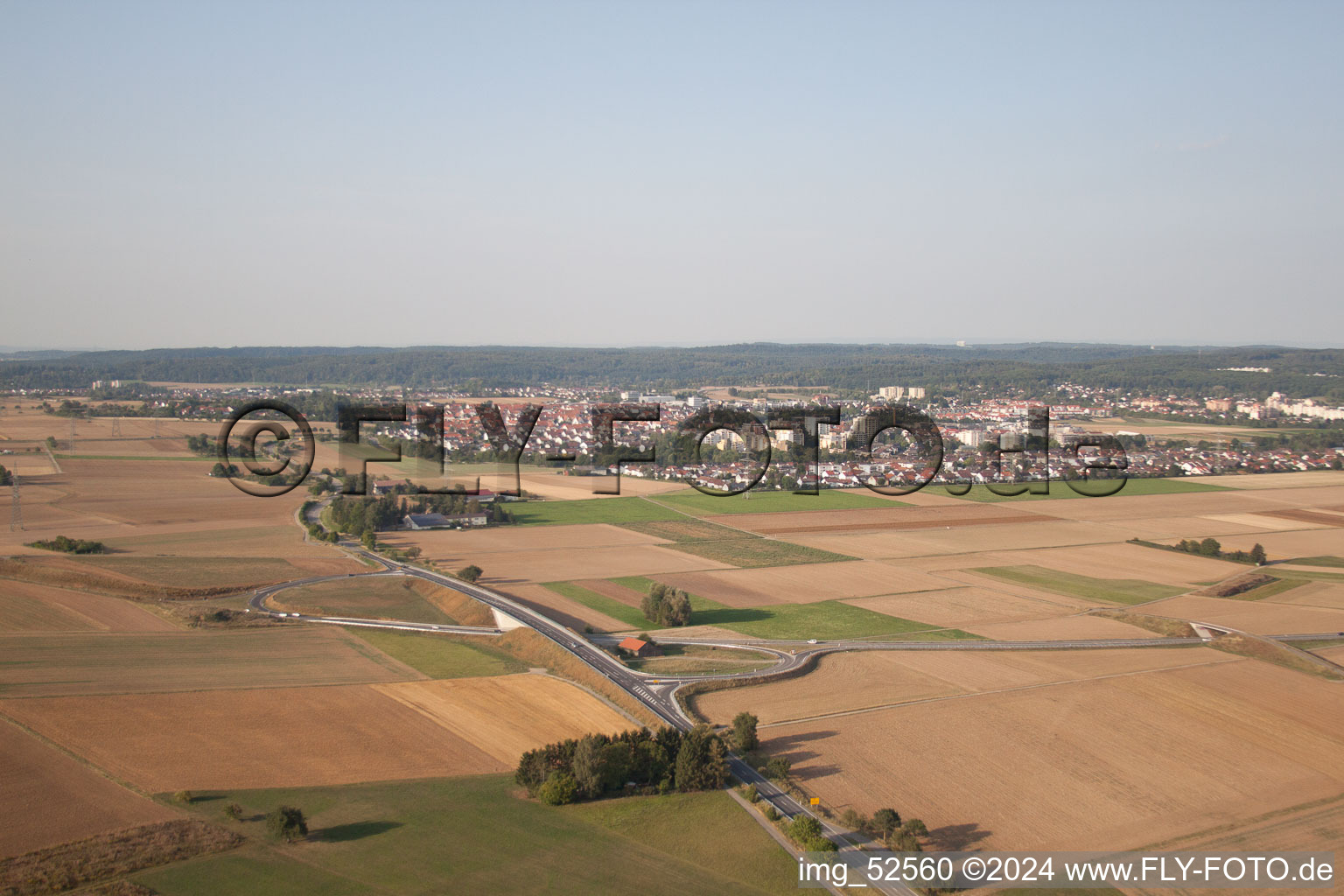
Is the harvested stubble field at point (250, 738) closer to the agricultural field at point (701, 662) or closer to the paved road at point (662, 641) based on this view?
the paved road at point (662, 641)

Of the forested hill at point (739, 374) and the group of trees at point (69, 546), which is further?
the forested hill at point (739, 374)

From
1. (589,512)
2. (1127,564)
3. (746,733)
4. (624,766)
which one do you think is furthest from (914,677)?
(589,512)

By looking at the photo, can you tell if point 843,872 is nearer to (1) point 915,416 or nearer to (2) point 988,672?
(2) point 988,672

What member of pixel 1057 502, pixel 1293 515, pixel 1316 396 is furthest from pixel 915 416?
pixel 1316 396

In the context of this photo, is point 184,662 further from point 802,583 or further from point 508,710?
point 802,583

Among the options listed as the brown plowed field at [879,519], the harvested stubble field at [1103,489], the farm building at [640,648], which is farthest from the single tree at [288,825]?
the harvested stubble field at [1103,489]
